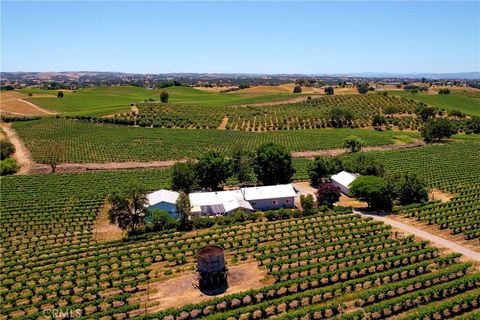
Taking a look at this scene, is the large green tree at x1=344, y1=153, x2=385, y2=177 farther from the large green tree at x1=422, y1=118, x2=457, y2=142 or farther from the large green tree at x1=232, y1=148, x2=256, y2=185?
the large green tree at x1=422, y1=118, x2=457, y2=142

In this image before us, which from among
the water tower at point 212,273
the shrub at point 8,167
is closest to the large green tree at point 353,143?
the water tower at point 212,273

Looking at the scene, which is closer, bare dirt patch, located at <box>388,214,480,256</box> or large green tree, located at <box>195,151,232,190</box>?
bare dirt patch, located at <box>388,214,480,256</box>

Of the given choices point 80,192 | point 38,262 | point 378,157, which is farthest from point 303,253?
point 378,157

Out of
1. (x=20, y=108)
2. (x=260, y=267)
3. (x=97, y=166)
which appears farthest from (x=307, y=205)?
Answer: (x=20, y=108)

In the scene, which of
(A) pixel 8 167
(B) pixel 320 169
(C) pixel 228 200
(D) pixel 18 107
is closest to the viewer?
(C) pixel 228 200

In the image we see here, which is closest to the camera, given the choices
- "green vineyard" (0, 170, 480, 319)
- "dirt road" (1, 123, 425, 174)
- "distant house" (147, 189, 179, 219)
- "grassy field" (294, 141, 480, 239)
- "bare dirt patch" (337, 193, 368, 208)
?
"green vineyard" (0, 170, 480, 319)

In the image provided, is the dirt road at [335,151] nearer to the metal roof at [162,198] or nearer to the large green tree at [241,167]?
the large green tree at [241,167]

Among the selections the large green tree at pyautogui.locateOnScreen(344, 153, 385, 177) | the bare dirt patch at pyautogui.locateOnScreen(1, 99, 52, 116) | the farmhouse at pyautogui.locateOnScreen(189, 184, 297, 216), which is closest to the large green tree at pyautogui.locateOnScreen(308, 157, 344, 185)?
the large green tree at pyautogui.locateOnScreen(344, 153, 385, 177)

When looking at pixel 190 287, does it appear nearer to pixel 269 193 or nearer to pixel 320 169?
pixel 269 193
